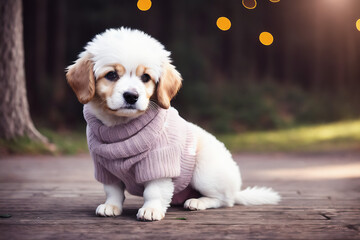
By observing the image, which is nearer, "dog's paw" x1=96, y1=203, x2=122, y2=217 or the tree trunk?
"dog's paw" x1=96, y1=203, x2=122, y2=217

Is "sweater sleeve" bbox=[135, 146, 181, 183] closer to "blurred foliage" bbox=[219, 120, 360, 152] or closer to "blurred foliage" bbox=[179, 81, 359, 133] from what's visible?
"blurred foliage" bbox=[219, 120, 360, 152]

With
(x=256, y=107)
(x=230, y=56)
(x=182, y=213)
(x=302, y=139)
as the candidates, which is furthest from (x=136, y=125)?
(x=230, y=56)

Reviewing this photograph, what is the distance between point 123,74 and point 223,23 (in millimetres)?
11984

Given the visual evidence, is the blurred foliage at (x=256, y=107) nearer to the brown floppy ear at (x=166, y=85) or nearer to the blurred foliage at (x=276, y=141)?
the blurred foliage at (x=276, y=141)

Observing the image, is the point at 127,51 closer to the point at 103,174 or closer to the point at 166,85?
the point at 166,85

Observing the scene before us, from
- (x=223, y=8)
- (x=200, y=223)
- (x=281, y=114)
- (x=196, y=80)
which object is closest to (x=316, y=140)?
(x=281, y=114)

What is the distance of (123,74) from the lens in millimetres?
2680

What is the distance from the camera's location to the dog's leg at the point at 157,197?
8.97 feet

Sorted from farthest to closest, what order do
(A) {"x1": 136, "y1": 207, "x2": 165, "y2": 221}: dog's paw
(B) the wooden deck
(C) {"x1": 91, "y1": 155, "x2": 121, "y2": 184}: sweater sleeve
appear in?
(C) {"x1": 91, "y1": 155, "x2": 121, "y2": 184}: sweater sleeve < (A) {"x1": 136, "y1": 207, "x2": 165, "y2": 221}: dog's paw < (B) the wooden deck

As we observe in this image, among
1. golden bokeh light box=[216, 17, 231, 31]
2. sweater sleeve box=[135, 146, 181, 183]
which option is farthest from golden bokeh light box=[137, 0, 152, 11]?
sweater sleeve box=[135, 146, 181, 183]

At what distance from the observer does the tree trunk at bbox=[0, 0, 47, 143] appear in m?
6.86

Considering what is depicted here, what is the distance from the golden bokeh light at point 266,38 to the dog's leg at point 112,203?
12211mm

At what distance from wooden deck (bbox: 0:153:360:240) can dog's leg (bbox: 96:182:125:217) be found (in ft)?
0.20

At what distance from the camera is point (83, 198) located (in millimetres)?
3592
